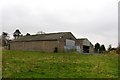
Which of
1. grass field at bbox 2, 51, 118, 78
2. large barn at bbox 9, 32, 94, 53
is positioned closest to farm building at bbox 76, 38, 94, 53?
large barn at bbox 9, 32, 94, 53

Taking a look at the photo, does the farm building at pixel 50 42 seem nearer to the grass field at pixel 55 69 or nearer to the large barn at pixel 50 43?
the large barn at pixel 50 43

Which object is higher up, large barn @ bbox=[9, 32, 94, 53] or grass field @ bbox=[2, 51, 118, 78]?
large barn @ bbox=[9, 32, 94, 53]

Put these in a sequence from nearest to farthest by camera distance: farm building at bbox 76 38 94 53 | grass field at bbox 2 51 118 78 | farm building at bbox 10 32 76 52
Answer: grass field at bbox 2 51 118 78
farm building at bbox 10 32 76 52
farm building at bbox 76 38 94 53

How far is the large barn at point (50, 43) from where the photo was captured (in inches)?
2618

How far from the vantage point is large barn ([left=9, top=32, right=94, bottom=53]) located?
218ft

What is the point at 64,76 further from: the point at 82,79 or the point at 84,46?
the point at 84,46

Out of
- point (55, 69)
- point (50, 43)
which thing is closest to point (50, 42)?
point (50, 43)

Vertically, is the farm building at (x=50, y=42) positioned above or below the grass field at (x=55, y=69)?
above

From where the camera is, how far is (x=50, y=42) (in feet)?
220

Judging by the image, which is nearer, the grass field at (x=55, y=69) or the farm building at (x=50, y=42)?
the grass field at (x=55, y=69)

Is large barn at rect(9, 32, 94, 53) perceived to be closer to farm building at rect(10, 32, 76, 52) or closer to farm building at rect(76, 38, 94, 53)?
farm building at rect(10, 32, 76, 52)

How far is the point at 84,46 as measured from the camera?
81125 mm

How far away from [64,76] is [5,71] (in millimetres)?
3447

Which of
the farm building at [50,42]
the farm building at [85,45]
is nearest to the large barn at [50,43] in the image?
the farm building at [50,42]
